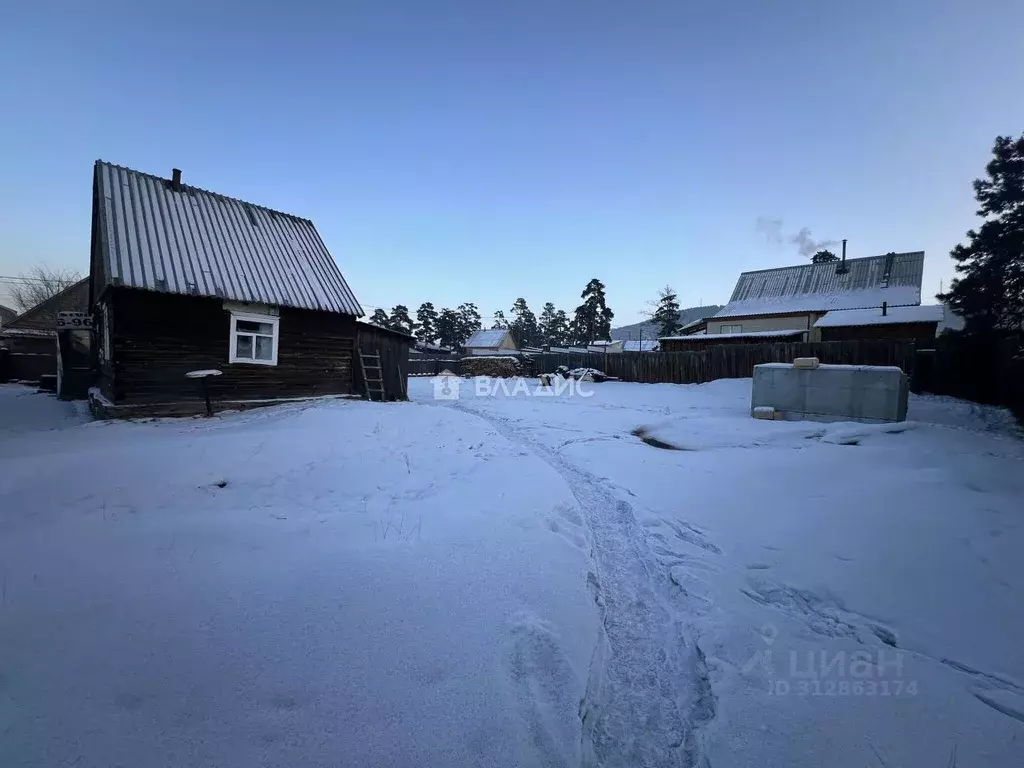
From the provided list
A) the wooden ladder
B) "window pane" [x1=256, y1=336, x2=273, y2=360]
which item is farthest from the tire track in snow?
"window pane" [x1=256, y1=336, x2=273, y2=360]

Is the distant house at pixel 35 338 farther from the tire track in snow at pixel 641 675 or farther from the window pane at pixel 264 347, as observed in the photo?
the tire track in snow at pixel 641 675

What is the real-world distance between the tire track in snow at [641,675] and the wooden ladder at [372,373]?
10783 mm

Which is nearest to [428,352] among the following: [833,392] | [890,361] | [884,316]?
[884,316]

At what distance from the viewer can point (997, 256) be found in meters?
13.1

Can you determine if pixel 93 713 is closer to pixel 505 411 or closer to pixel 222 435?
pixel 222 435

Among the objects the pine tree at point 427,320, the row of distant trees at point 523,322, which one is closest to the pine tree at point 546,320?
the row of distant trees at point 523,322

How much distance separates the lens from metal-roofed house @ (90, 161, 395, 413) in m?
10.0

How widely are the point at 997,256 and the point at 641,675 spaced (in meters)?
18.8

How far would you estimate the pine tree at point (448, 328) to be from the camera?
63.9 meters

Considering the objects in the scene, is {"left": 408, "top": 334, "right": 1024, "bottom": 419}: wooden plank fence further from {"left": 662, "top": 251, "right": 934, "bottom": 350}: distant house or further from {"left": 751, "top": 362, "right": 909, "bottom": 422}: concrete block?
{"left": 662, "top": 251, "right": 934, "bottom": 350}: distant house

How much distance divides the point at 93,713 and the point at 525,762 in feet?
6.63

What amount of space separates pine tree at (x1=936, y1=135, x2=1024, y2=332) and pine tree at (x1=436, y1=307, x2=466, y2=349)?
54.8 m

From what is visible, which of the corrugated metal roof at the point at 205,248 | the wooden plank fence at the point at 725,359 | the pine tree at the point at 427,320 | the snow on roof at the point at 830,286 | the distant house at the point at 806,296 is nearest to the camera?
the corrugated metal roof at the point at 205,248

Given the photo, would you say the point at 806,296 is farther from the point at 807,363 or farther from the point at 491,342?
the point at 491,342
